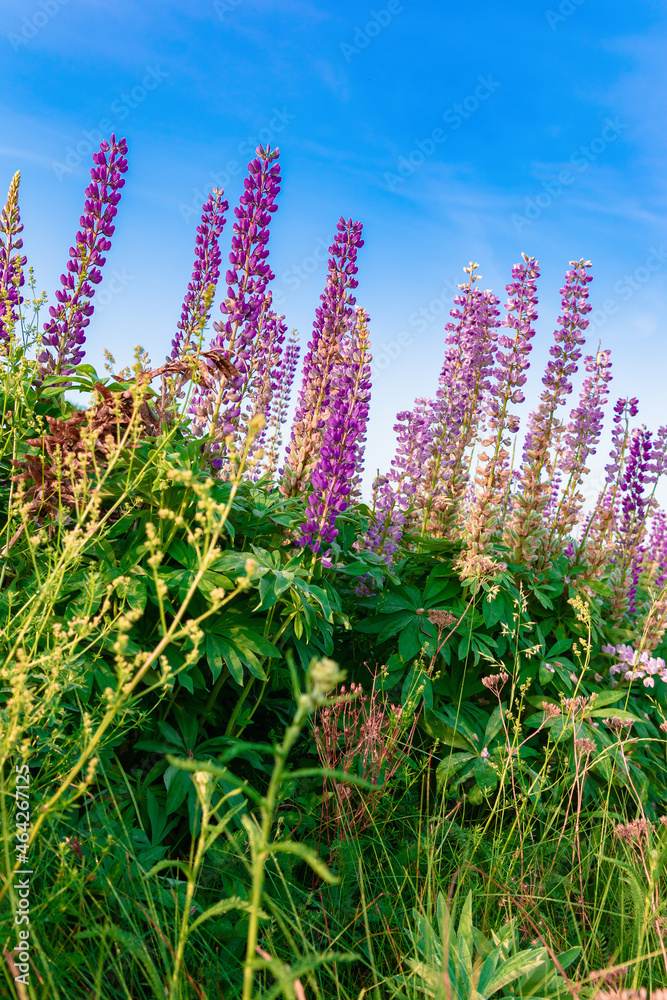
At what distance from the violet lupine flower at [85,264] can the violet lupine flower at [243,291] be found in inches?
31.3

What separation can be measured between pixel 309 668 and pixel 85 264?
9.13 ft

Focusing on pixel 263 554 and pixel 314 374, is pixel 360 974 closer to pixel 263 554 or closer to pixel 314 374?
pixel 263 554

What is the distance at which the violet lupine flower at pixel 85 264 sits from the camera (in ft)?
11.6

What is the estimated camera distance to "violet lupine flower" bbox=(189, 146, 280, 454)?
310 centimetres

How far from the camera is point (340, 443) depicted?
317 centimetres

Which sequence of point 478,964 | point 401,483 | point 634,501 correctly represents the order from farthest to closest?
point 634,501 → point 401,483 → point 478,964

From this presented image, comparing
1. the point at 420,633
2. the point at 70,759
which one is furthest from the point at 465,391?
the point at 70,759

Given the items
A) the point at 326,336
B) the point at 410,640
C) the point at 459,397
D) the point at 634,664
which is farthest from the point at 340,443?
the point at 634,664

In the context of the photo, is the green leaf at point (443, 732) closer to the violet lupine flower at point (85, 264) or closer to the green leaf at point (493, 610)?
the green leaf at point (493, 610)

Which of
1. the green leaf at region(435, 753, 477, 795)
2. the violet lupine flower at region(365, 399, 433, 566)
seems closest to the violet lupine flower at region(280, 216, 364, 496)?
the violet lupine flower at region(365, 399, 433, 566)

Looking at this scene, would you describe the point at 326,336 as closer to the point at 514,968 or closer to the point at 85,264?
the point at 85,264

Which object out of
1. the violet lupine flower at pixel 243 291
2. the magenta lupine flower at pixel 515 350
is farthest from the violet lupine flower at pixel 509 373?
the violet lupine flower at pixel 243 291

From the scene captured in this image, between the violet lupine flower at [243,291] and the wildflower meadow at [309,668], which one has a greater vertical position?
the violet lupine flower at [243,291]

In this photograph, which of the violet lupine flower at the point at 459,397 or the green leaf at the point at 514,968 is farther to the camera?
the violet lupine flower at the point at 459,397
